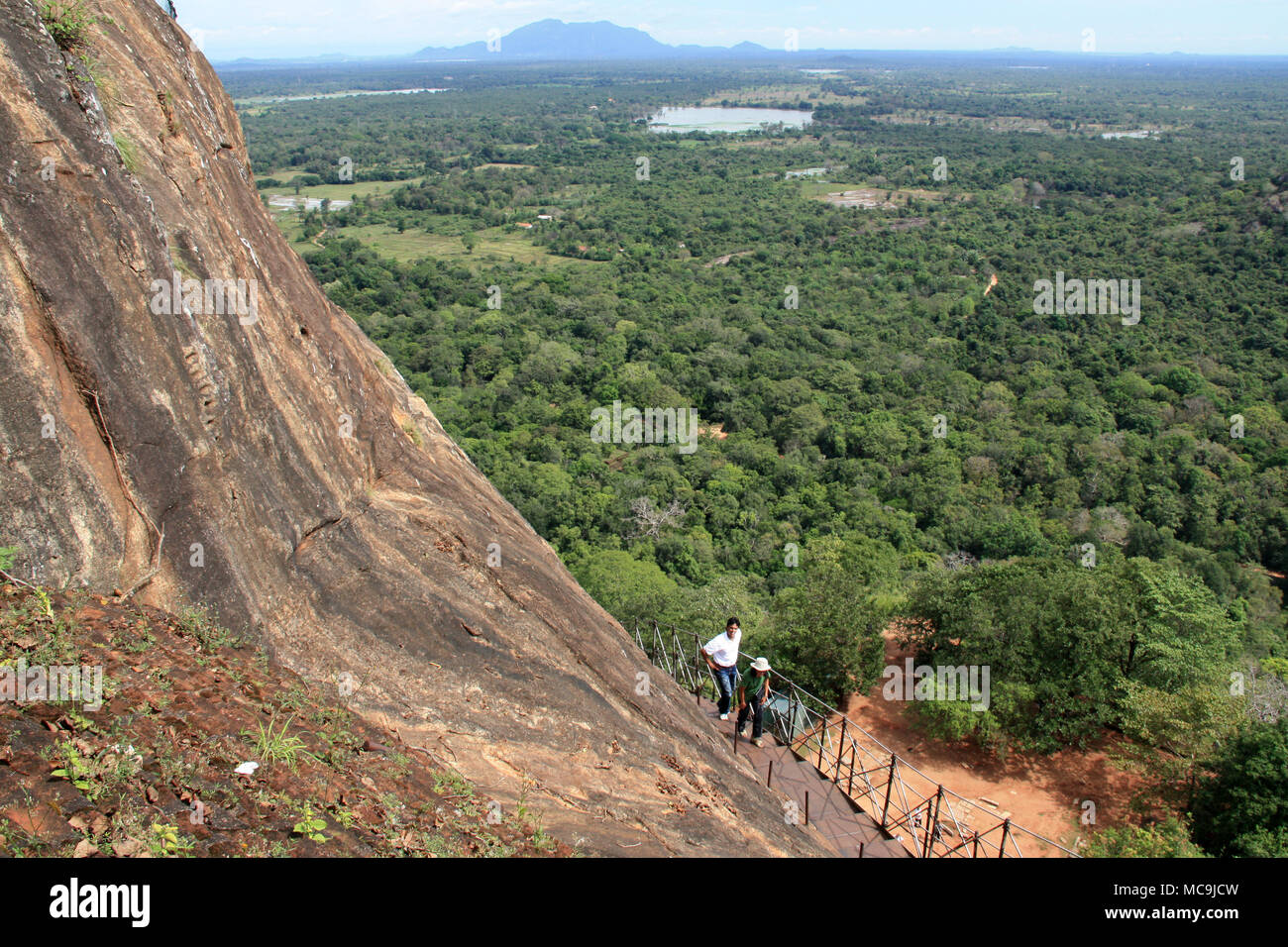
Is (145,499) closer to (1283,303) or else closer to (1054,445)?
(1054,445)

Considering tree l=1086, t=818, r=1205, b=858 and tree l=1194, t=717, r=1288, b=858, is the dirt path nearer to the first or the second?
tree l=1086, t=818, r=1205, b=858

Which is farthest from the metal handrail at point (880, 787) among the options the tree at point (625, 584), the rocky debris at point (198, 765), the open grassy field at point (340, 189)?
the open grassy field at point (340, 189)

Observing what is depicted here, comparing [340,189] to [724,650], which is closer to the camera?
[724,650]

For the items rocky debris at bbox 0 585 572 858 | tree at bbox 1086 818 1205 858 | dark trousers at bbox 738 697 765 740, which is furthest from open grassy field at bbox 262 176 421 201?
tree at bbox 1086 818 1205 858

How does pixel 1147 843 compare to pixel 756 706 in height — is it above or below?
below

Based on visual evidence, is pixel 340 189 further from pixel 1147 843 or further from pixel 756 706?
pixel 1147 843

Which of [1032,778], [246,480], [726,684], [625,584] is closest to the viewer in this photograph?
[246,480]

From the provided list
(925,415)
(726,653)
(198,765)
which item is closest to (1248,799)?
(726,653)
